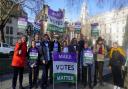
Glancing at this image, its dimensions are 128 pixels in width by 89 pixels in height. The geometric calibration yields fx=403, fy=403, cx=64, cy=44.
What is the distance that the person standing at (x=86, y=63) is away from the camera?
14.8m

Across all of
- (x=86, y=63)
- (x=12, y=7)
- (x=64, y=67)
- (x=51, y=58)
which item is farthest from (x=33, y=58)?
(x=12, y=7)

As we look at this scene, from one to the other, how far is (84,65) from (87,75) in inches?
17.7

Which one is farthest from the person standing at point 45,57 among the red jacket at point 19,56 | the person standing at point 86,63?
the person standing at point 86,63

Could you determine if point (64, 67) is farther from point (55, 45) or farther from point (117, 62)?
point (117, 62)

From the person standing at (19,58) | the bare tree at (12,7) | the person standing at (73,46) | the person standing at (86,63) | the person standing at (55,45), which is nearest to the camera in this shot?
the person standing at (19,58)

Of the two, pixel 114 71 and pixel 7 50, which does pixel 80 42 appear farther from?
pixel 7 50

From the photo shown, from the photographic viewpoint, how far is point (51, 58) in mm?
14180

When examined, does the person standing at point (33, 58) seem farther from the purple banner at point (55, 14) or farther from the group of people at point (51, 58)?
the purple banner at point (55, 14)

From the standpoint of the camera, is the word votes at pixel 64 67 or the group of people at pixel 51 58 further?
the group of people at pixel 51 58

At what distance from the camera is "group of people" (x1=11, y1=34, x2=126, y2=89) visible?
13445mm

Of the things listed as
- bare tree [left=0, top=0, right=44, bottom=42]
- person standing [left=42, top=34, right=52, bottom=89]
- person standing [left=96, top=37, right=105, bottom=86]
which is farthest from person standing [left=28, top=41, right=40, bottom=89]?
bare tree [left=0, top=0, right=44, bottom=42]

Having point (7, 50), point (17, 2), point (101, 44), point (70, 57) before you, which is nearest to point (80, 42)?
point (101, 44)

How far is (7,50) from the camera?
4422 centimetres

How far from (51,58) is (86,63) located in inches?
58.8
